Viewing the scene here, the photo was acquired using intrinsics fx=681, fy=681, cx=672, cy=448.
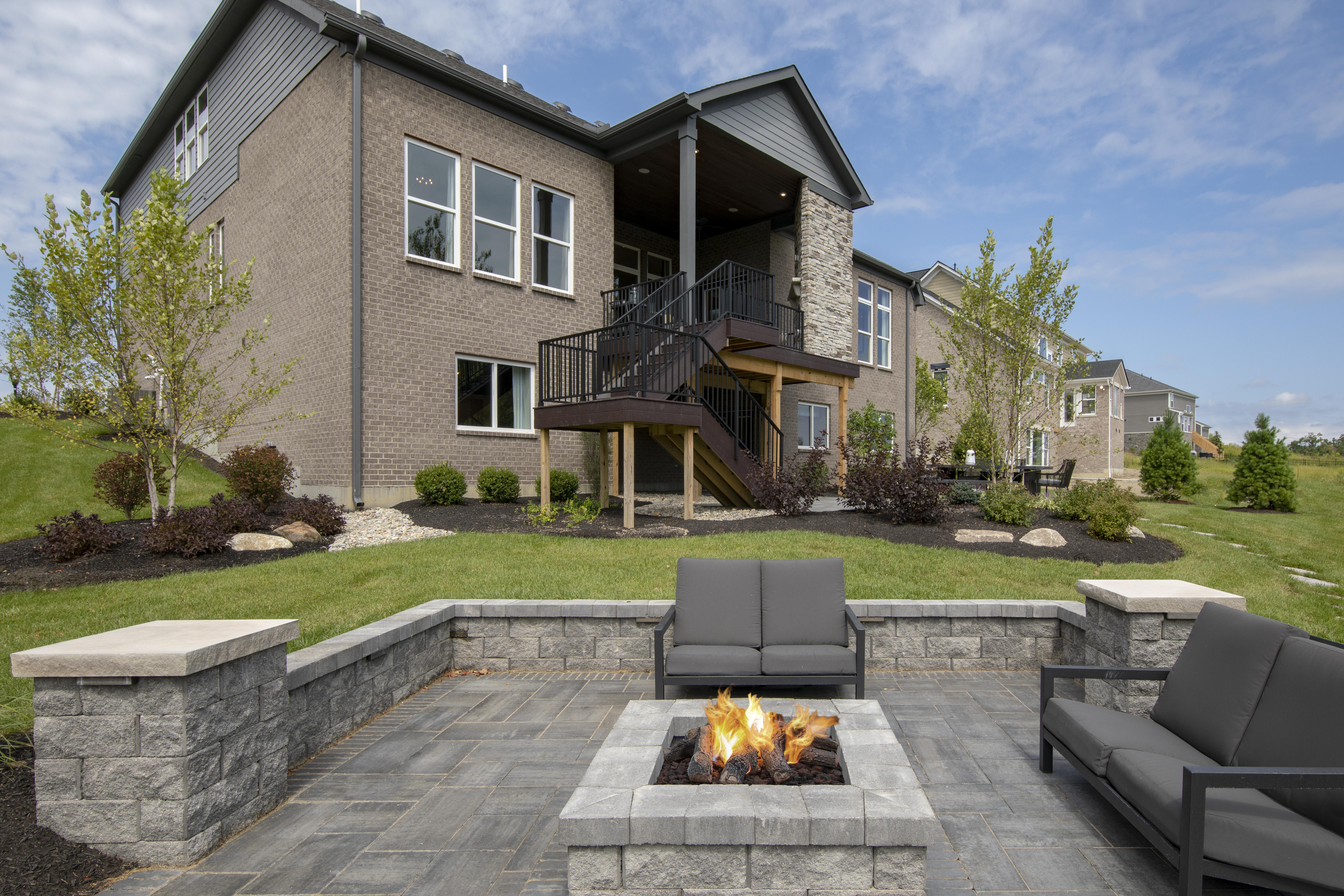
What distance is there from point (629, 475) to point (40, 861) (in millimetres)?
7820

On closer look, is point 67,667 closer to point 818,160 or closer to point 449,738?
point 449,738

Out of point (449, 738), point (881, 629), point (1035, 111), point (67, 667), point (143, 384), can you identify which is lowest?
point (449, 738)

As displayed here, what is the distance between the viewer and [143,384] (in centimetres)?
2027

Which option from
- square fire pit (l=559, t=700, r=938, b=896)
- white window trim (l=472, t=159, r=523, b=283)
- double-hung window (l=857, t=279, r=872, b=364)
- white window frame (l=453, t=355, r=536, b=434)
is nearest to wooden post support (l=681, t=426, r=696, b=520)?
white window frame (l=453, t=355, r=536, b=434)

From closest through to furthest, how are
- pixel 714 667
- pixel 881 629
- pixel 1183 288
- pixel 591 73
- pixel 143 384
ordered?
1. pixel 714 667
2. pixel 881 629
3. pixel 1183 288
4. pixel 591 73
5. pixel 143 384

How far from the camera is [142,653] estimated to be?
8.82 feet

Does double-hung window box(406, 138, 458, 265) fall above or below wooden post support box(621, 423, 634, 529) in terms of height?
above

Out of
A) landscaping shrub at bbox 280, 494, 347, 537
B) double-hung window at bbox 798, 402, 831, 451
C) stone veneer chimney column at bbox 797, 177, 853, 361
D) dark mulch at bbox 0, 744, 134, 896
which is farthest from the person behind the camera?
double-hung window at bbox 798, 402, 831, 451

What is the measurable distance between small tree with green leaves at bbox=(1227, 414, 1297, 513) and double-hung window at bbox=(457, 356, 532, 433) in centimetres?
1681

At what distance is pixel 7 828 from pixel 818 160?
17933mm

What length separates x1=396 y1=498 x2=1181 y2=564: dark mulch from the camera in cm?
876

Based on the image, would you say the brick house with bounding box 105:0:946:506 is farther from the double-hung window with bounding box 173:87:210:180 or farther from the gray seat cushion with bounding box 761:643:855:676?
Result: the gray seat cushion with bounding box 761:643:855:676

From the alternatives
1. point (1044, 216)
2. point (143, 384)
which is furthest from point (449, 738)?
point (143, 384)

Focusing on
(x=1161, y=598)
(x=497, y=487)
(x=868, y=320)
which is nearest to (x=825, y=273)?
(x=868, y=320)
